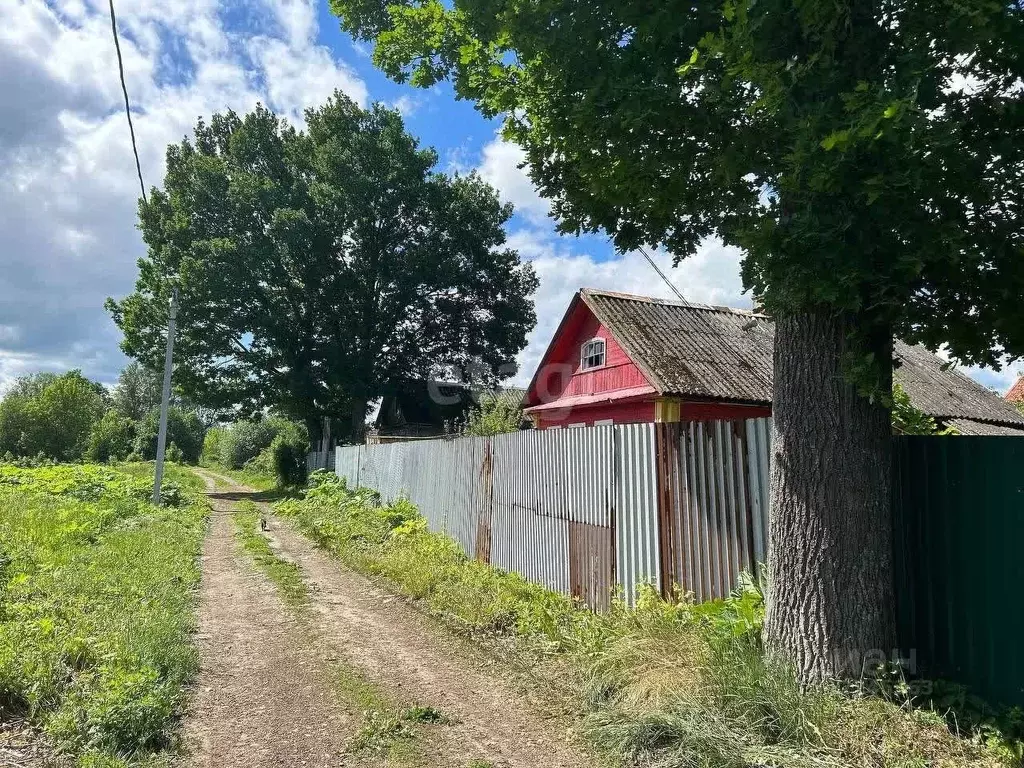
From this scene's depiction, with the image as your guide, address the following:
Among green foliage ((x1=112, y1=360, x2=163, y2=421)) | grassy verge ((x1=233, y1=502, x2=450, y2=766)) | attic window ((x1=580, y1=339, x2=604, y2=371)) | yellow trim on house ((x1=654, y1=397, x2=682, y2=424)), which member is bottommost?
grassy verge ((x1=233, y1=502, x2=450, y2=766))

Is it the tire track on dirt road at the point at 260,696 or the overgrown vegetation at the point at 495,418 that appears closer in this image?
the tire track on dirt road at the point at 260,696

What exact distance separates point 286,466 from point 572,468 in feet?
87.4

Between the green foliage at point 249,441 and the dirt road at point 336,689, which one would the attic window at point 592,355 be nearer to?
the dirt road at point 336,689

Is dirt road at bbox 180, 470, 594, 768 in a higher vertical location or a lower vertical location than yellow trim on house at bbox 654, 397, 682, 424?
lower

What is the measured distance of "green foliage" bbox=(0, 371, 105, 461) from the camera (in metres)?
53.7

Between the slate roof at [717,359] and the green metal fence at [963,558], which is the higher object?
the slate roof at [717,359]

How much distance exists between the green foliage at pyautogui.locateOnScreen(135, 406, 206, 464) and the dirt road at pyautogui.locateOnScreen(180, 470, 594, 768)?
171 feet

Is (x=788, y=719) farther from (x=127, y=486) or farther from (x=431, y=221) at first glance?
(x=431, y=221)

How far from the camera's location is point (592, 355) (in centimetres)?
1811

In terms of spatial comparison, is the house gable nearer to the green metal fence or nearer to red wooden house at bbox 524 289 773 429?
red wooden house at bbox 524 289 773 429

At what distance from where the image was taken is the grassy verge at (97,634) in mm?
4023

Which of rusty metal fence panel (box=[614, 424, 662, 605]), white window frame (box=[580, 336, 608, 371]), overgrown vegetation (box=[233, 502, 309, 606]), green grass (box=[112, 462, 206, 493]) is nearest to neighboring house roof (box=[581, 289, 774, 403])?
white window frame (box=[580, 336, 608, 371])

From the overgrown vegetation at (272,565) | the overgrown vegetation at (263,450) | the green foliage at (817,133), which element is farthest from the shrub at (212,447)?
the green foliage at (817,133)

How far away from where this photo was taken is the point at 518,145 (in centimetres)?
558
